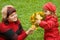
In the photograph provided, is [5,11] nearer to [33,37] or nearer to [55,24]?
[55,24]

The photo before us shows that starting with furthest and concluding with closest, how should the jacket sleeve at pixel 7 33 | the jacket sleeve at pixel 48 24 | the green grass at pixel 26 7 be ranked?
the green grass at pixel 26 7
the jacket sleeve at pixel 48 24
the jacket sleeve at pixel 7 33

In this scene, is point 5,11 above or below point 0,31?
above

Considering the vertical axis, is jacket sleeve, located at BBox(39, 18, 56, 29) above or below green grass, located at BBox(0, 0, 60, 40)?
above

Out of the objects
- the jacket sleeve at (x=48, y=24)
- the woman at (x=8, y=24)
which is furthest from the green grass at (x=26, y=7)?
the woman at (x=8, y=24)

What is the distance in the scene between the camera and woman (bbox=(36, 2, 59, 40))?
5.16 meters

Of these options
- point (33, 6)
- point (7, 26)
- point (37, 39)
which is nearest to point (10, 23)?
point (7, 26)

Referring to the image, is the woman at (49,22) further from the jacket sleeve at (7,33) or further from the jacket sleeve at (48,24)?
the jacket sleeve at (7,33)

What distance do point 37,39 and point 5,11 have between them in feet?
6.09

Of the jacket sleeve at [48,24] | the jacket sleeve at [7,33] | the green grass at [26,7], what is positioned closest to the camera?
the jacket sleeve at [7,33]

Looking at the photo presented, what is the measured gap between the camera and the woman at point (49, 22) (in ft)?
16.9

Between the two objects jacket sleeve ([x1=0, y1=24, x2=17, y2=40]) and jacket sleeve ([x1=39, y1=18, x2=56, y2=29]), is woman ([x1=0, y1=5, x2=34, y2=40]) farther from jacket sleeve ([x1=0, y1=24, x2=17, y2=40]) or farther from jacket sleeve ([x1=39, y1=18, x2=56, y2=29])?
jacket sleeve ([x1=39, y1=18, x2=56, y2=29])

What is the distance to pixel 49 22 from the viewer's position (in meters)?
5.15

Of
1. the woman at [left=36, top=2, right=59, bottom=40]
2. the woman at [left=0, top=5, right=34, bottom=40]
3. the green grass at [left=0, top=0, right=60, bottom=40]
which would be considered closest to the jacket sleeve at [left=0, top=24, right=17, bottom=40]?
the woman at [left=0, top=5, right=34, bottom=40]

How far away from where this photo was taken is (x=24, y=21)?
24.1 ft
